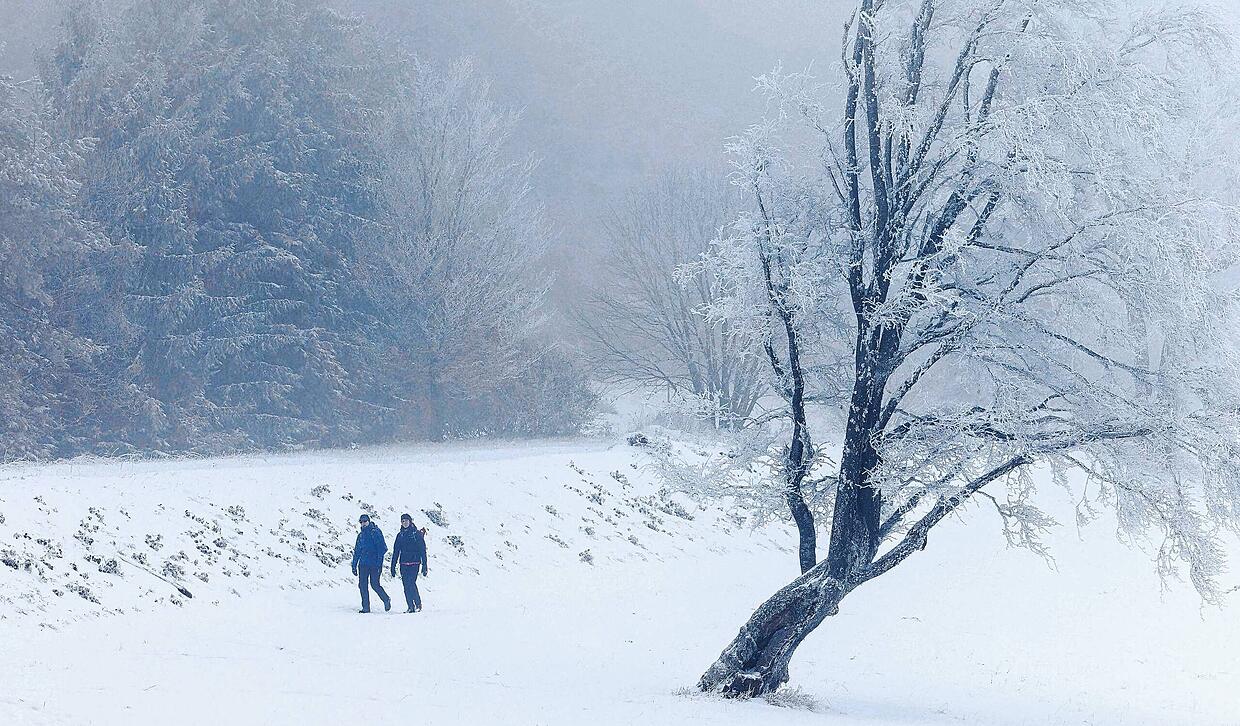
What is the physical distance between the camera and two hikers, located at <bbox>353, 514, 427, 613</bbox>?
17.8 m

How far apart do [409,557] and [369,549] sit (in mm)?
690

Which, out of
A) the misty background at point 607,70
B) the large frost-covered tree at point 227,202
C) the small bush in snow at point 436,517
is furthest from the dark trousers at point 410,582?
the misty background at point 607,70

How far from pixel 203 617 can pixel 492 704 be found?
658 cm

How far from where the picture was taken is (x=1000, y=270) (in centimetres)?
1356

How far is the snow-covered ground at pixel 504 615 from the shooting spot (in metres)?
10.9

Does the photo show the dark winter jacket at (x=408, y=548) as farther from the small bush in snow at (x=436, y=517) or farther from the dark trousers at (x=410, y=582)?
the small bush in snow at (x=436, y=517)

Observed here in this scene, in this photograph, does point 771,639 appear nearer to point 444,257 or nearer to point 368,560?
point 368,560

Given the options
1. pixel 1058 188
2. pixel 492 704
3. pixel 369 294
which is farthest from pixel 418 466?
pixel 1058 188

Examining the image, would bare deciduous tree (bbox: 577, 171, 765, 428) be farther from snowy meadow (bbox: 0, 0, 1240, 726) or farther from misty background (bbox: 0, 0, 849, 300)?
misty background (bbox: 0, 0, 849, 300)

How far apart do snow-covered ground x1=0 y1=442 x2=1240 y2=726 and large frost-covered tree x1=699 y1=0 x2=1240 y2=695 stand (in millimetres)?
2505

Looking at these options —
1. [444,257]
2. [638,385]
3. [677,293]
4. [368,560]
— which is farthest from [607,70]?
[368,560]

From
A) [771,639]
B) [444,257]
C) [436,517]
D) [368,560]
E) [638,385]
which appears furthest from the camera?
[638,385]

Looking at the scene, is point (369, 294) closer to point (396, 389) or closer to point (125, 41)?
point (396, 389)

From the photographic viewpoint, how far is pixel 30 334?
29.2 m
